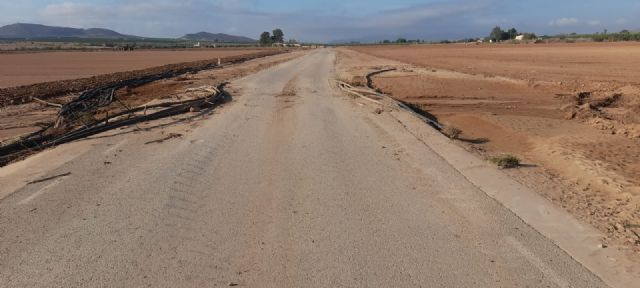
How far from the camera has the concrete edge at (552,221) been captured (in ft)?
14.8

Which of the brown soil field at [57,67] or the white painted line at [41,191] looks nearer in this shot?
the white painted line at [41,191]

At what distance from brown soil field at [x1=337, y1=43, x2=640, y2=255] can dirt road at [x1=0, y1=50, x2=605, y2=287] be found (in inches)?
51.1

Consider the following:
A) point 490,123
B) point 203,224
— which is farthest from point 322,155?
point 490,123

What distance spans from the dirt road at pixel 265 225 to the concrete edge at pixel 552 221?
0.16 metres

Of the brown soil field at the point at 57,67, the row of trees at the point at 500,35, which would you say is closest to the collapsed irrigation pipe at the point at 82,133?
the brown soil field at the point at 57,67

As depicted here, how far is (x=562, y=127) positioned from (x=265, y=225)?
1041 centimetres

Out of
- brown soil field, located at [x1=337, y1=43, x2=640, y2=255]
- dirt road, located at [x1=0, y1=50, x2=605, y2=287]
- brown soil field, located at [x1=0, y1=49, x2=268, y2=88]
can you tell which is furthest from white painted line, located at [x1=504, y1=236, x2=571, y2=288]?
brown soil field, located at [x1=0, y1=49, x2=268, y2=88]

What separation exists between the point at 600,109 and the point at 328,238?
45.9 feet

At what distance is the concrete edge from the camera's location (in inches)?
178

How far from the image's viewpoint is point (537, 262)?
463 cm

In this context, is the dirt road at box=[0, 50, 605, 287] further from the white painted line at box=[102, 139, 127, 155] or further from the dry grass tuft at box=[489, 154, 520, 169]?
the dry grass tuft at box=[489, 154, 520, 169]

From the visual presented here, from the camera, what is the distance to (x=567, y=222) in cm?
566

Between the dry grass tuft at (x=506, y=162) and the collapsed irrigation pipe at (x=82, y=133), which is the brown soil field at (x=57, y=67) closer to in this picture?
the collapsed irrigation pipe at (x=82, y=133)

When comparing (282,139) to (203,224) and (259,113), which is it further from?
(203,224)
